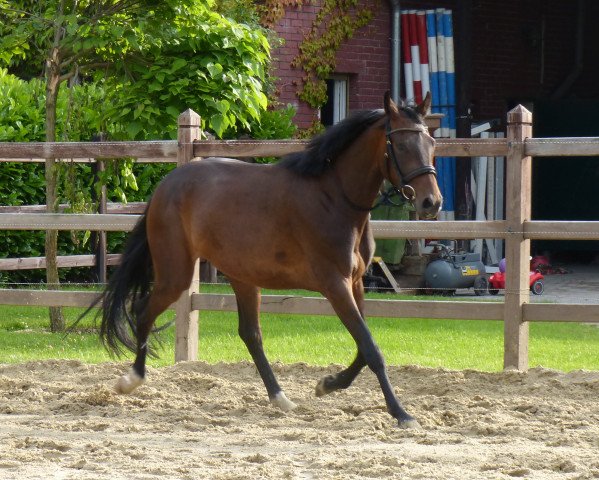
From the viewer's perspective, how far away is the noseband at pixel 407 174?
5699 mm

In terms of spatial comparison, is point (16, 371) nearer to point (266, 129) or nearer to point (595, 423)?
point (595, 423)

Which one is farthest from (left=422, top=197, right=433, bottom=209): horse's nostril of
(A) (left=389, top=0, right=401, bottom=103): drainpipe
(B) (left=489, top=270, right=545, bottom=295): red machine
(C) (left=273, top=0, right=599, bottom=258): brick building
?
(A) (left=389, top=0, right=401, bottom=103): drainpipe

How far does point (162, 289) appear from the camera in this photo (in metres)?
6.81

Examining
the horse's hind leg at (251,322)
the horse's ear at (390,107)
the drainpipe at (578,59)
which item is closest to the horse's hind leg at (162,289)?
the horse's hind leg at (251,322)

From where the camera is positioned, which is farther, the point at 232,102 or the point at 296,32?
the point at 296,32

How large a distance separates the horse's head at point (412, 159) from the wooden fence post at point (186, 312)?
2360mm

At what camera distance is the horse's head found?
5.66 m

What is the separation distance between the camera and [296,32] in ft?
50.2

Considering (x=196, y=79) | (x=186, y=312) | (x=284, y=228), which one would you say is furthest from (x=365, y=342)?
(x=196, y=79)

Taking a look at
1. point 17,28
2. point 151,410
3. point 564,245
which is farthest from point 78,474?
point 564,245

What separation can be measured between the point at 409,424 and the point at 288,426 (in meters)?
0.66

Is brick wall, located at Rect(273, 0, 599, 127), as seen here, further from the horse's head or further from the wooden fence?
the horse's head

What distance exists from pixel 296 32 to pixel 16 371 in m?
8.76

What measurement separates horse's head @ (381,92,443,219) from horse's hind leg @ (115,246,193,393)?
1536 millimetres
